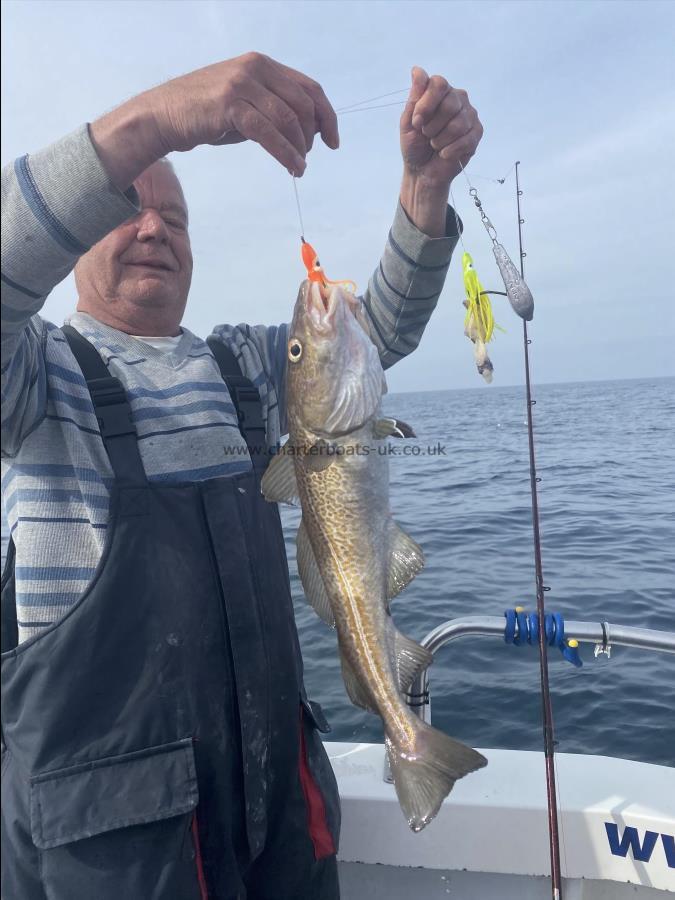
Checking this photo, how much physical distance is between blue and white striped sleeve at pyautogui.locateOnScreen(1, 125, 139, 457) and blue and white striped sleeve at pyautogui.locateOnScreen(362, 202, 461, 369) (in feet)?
4.00

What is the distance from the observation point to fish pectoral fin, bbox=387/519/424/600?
220cm

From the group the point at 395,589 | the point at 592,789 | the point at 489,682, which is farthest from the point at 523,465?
the point at 395,589

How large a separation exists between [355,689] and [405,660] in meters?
0.20

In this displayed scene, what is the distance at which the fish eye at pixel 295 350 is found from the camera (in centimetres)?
232

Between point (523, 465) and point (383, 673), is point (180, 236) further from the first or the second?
point (523, 465)

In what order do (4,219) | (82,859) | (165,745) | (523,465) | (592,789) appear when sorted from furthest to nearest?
(523,465)
(592,789)
(165,745)
(82,859)
(4,219)

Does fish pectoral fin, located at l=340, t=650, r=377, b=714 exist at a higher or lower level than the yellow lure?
lower

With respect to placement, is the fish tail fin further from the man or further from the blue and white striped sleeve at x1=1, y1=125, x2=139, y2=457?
the blue and white striped sleeve at x1=1, y1=125, x2=139, y2=457

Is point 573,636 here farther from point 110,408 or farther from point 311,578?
point 110,408

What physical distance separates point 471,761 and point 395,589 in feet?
1.92

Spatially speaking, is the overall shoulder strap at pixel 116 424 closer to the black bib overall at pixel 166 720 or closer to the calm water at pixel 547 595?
the black bib overall at pixel 166 720

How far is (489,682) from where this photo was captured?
5477 mm

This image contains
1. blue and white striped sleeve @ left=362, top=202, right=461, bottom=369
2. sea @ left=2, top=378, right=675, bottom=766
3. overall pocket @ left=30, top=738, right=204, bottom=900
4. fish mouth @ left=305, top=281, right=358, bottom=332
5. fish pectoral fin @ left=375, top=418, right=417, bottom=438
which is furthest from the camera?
sea @ left=2, top=378, right=675, bottom=766

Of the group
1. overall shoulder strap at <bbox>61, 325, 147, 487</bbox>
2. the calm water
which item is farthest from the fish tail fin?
the calm water
